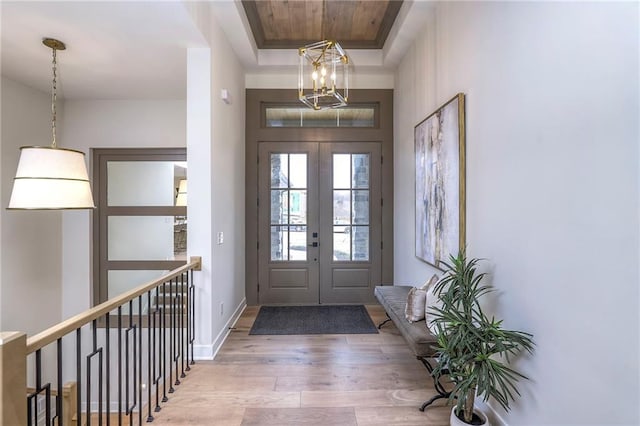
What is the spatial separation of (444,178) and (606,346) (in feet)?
5.64

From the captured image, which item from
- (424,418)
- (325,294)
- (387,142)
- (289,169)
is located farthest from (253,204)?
(424,418)

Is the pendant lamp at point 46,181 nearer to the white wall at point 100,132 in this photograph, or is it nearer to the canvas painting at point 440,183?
the white wall at point 100,132

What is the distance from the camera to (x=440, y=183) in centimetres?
290

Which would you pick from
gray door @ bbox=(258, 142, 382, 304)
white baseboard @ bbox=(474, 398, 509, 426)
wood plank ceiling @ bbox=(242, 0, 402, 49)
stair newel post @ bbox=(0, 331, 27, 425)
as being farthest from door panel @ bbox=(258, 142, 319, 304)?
stair newel post @ bbox=(0, 331, 27, 425)

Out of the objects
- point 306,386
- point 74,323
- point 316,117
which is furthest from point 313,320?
point 74,323

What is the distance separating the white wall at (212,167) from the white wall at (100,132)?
130cm

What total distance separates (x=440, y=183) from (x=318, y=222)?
220 cm

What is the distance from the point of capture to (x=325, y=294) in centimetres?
481

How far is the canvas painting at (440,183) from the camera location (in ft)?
8.31

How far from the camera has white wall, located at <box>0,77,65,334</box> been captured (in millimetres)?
3734

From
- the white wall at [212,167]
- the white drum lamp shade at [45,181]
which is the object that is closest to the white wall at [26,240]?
the white drum lamp shade at [45,181]

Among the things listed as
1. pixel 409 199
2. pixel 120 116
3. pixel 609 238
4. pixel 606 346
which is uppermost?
pixel 120 116

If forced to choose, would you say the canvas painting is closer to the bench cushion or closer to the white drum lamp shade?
the bench cushion

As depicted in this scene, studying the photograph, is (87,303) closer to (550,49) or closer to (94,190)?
(94,190)
